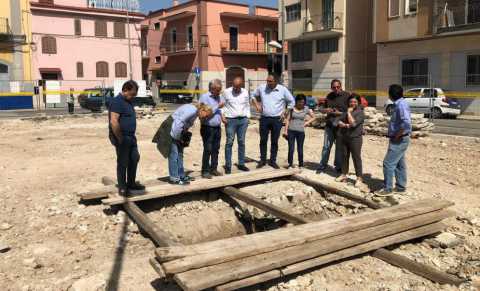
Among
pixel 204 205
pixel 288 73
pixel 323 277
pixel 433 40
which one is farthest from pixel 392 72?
pixel 323 277

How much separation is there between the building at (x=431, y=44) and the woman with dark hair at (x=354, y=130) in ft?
49.1

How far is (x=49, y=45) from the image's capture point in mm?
35969

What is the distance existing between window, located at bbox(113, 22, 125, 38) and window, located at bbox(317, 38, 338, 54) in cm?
1650

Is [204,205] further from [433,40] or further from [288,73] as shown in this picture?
[288,73]

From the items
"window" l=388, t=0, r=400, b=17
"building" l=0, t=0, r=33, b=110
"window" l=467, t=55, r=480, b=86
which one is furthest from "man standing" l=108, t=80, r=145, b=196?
"building" l=0, t=0, r=33, b=110

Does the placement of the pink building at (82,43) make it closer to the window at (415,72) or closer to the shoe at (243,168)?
the window at (415,72)

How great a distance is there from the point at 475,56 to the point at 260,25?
81.2 ft

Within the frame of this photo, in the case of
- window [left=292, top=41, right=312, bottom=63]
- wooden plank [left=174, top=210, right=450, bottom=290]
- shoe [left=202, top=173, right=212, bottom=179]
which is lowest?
wooden plank [left=174, top=210, right=450, bottom=290]

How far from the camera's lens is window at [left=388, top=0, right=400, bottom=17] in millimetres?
26183

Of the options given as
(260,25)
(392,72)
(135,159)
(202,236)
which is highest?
(260,25)

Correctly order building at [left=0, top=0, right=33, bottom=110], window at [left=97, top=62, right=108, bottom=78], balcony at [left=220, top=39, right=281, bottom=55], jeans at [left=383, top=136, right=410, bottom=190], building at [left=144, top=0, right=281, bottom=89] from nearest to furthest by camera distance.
Answer: jeans at [left=383, top=136, right=410, bottom=190], building at [left=0, top=0, right=33, bottom=110], window at [left=97, top=62, right=108, bottom=78], building at [left=144, top=0, right=281, bottom=89], balcony at [left=220, top=39, right=281, bottom=55]

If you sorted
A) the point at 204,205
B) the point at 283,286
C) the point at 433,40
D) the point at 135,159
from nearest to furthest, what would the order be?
1. the point at 283,286
2. the point at 135,159
3. the point at 204,205
4. the point at 433,40

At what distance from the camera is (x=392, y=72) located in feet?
89.6

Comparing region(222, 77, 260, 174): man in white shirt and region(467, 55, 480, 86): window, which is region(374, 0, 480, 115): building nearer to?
region(467, 55, 480, 86): window
